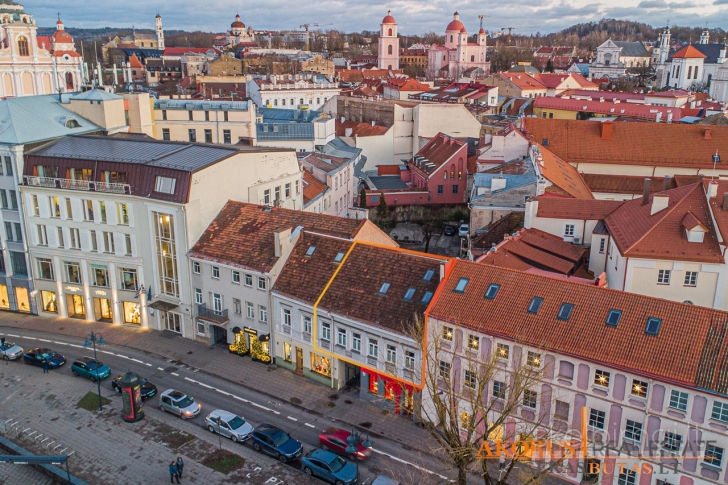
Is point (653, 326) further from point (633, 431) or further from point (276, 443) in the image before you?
point (276, 443)

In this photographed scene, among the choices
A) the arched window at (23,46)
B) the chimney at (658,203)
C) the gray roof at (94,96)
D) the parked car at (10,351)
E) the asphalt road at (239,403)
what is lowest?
the asphalt road at (239,403)

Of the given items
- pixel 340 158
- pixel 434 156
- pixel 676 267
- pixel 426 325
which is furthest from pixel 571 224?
pixel 434 156

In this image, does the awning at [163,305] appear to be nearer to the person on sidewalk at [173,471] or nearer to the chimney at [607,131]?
the person on sidewalk at [173,471]

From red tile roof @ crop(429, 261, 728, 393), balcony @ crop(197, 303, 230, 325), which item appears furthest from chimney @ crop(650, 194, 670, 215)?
balcony @ crop(197, 303, 230, 325)

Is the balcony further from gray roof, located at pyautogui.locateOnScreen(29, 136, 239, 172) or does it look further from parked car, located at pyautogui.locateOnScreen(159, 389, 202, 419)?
gray roof, located at pyautogui.locateOnScreen(29, 136, 239, 172)

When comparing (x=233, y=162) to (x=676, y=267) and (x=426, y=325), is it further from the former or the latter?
(x=676, y=267)

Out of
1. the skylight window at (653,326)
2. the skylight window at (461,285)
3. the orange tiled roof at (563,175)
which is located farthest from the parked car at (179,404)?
the orange tiled roof at (563,175)
